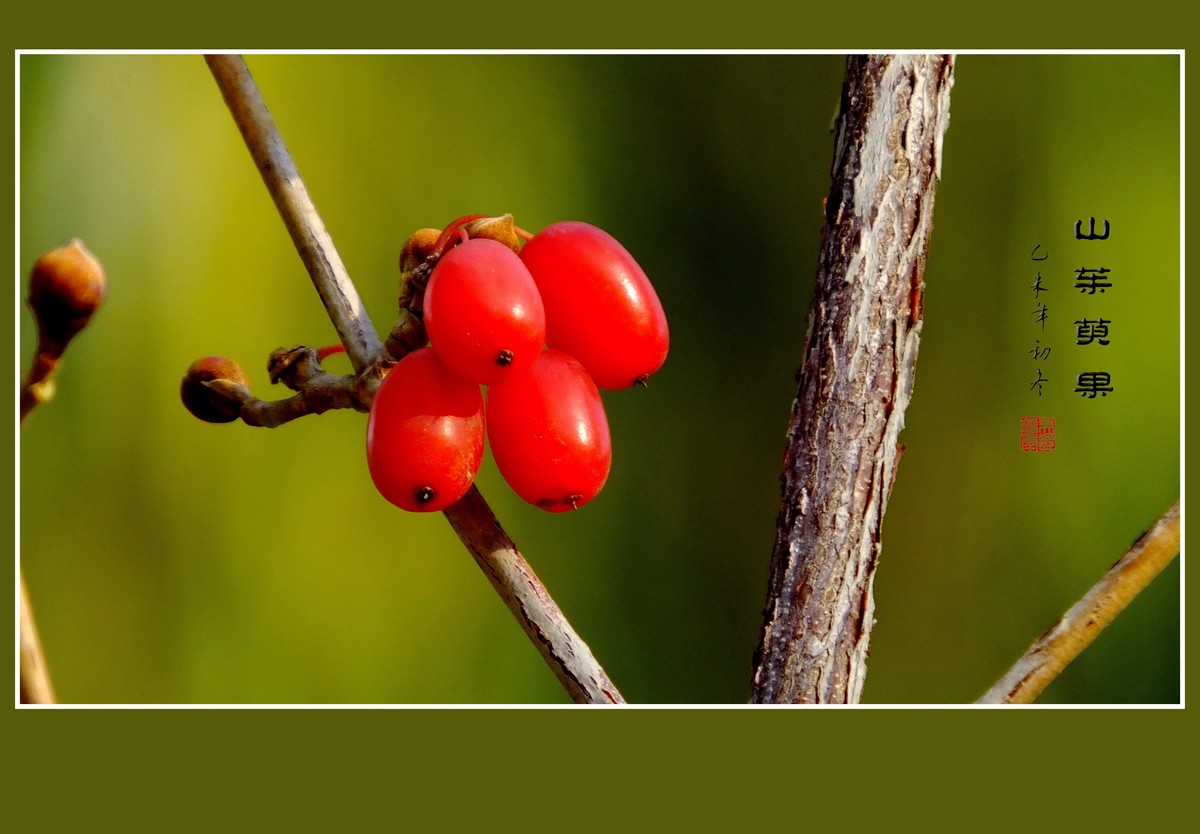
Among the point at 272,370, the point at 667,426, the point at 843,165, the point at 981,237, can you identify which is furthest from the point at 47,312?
the point at 981,237

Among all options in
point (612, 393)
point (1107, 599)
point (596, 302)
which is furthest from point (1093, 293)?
point (596, 302)

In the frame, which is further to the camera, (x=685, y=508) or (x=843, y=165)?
(x=685, y=508)

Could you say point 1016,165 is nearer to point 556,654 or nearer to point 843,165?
point 843,165

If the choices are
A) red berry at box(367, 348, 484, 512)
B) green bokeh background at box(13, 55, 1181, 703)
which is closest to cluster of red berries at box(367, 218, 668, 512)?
red berry at box(367, 348, 484, 512)

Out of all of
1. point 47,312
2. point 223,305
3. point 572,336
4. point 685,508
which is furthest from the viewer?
point 685,508

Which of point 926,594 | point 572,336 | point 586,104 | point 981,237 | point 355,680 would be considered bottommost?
point 355,680

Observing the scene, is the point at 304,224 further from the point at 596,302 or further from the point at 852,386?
the point at 852,386
